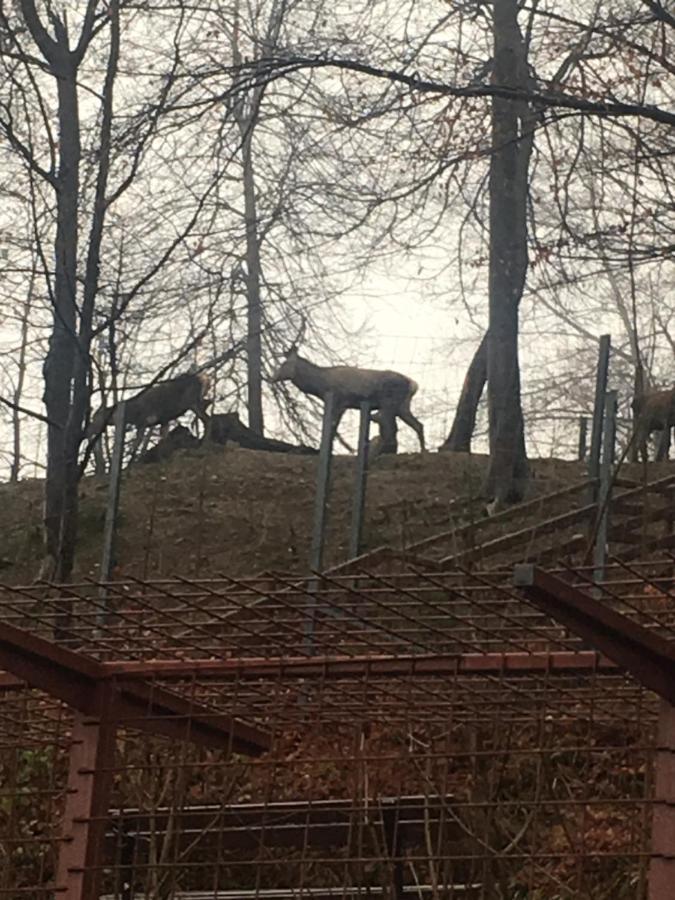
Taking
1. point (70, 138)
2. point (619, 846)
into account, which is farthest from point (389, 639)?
point (70, 138)

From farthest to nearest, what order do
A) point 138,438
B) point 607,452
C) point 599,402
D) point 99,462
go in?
point 99,462 → point 138,438 → point 599,402 → point 607,452

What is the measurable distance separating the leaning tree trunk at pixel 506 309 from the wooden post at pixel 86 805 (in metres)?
9.38

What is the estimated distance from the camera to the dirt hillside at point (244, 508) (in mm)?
15156

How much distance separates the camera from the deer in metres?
19.8

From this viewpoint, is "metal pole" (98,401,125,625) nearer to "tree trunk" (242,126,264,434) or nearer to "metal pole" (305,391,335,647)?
"metal pole" (305,391,335,647)

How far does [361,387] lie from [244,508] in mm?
3554

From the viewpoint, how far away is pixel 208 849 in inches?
316

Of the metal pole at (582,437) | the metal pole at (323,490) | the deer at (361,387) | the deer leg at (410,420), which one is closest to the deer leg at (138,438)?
the deer at (361,387)

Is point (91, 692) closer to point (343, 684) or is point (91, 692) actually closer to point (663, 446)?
point (343, 684)

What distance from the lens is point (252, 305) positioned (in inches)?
704

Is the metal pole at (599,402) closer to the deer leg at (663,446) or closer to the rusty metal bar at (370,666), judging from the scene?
the deer leg at (663,446)

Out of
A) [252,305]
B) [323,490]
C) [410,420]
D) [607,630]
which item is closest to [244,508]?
[252,305]

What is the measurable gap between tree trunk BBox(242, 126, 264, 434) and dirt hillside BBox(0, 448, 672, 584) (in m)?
1.55

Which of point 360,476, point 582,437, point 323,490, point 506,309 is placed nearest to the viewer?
point 323,490
